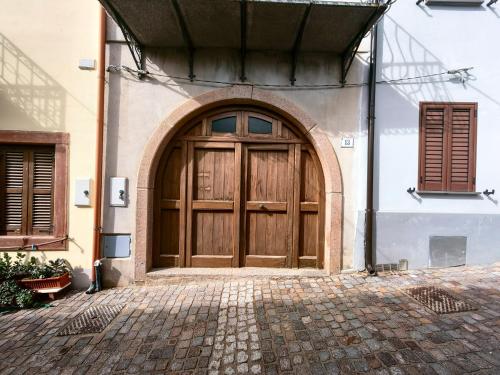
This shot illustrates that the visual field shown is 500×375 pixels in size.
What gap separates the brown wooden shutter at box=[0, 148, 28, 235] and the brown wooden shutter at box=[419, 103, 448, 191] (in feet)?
21.3

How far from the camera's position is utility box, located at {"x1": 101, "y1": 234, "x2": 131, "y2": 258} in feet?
13.5

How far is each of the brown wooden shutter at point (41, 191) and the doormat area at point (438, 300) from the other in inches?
221

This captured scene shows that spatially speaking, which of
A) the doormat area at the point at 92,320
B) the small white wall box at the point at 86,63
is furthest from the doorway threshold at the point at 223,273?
the small white wall box at the point at 86,63

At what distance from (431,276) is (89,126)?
5913mm

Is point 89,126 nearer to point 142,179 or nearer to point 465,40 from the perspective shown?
point 142,179

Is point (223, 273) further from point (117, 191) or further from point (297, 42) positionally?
point (297, 42)

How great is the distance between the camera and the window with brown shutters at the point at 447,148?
423 cm

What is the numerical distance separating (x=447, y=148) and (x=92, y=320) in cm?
578

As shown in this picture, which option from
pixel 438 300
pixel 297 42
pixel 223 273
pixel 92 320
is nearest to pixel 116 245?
pixel 92 320

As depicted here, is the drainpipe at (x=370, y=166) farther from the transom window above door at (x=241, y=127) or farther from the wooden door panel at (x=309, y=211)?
the transom window above door at (x=241, y=127)

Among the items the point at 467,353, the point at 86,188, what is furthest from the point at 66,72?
the point at 467,353

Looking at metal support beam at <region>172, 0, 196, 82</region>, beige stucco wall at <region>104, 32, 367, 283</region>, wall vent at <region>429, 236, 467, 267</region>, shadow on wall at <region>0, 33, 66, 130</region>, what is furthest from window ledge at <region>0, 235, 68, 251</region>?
wall vent at <region>429, 236, 467, 267</region>

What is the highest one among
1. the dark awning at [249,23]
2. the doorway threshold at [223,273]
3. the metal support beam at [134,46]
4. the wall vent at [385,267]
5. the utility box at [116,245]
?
the dark awning at [249,23]

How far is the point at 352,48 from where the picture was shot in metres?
3.99
